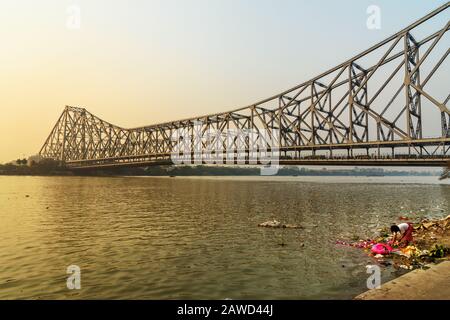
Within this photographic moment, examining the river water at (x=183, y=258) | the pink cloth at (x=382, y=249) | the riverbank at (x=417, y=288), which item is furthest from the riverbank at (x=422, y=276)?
the river water at (x=183, y=258)

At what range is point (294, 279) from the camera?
12.3m

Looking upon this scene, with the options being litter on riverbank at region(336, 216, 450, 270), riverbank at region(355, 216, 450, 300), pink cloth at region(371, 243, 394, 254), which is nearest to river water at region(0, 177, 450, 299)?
pink cloth at region(371, 243, 394, 254)

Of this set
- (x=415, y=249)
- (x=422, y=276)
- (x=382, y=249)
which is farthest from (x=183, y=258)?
(x=415, y=249)

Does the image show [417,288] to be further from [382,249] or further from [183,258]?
[183,258]

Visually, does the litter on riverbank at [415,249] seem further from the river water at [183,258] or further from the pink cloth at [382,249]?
the river water at [183,258]

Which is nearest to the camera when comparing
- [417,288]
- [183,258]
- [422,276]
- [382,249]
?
[417,288]

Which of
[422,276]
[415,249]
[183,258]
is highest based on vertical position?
[422,276]

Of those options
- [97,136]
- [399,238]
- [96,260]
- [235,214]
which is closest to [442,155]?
[235,214]

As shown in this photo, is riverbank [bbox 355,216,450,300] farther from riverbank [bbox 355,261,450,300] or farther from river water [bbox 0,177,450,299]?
river water [bbox 0,177,450,299]

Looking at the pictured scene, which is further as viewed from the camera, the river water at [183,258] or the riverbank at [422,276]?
the river water at [183,258]

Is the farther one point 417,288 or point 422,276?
point 422,276

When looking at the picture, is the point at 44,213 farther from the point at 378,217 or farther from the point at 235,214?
the point at 378,217

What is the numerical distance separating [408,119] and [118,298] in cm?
7454
